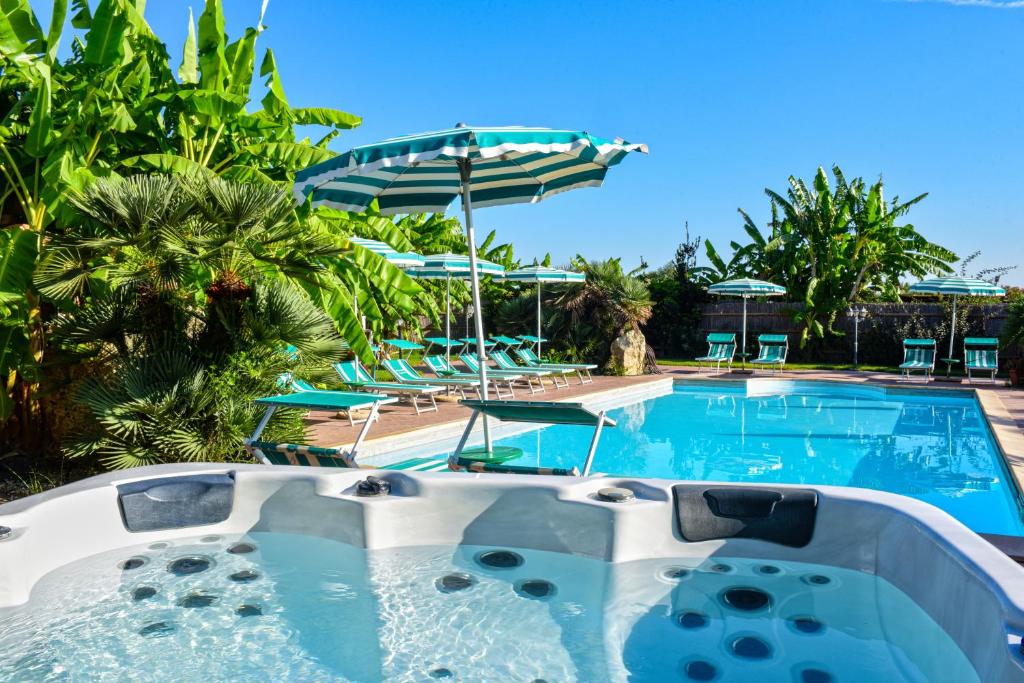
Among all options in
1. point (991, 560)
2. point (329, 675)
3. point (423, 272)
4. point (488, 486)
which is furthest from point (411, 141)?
point (423, 272)

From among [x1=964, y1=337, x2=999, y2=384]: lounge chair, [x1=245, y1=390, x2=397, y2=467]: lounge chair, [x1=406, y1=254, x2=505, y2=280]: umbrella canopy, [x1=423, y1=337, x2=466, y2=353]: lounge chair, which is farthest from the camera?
[x1=964, y1=337, x2=999, y2=384]: lounge chair

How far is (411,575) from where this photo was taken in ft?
13.6

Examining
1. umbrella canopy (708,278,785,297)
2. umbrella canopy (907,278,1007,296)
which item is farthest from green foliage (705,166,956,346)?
umbrella canopy (907,278,1007,296)

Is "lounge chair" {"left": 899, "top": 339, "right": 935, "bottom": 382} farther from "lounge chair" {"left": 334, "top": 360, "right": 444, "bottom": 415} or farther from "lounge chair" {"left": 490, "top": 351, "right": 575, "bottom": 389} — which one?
"lounge chair" {"left": 334, "top": 360, "right": 444, "bottom": 415}

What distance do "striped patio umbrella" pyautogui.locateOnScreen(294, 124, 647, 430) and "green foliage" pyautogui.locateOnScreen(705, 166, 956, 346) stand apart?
582 inches

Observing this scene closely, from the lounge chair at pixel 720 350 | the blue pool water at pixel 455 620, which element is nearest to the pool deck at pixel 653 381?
the lounge chair at pixel 720 350

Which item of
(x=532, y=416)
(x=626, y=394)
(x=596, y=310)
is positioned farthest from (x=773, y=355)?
(x=532, y=416)

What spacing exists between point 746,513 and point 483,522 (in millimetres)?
1475

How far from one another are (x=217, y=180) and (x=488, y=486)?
12.3 feet

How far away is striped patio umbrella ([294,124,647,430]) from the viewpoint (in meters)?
5.36

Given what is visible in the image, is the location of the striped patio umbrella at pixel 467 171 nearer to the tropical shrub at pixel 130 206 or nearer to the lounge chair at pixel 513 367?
the tropical shrub at pixel 130 206

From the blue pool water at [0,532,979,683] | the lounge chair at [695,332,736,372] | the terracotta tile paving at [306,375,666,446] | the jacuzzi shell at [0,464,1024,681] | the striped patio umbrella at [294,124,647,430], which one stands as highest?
the striped patio umbrella at [294,124,647,430]

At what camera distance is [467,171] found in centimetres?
657

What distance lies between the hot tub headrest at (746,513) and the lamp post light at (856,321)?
55.5 feet
